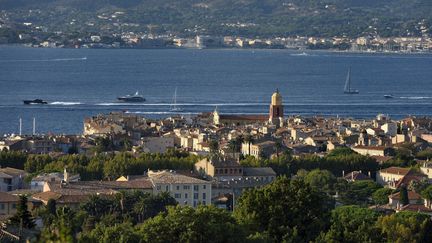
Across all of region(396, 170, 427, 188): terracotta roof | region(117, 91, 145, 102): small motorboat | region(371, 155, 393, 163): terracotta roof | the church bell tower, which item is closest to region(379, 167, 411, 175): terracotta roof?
region(396, 170, 427, 188): terracotta roof

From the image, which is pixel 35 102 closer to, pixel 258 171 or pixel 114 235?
pixel 258 171

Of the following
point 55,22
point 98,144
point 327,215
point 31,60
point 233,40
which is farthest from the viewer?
point 55,22

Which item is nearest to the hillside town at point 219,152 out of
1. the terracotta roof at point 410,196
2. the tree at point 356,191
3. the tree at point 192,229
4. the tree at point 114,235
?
the terracotta roof at point 410,196

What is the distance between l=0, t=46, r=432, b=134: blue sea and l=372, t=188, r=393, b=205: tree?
20.8 m

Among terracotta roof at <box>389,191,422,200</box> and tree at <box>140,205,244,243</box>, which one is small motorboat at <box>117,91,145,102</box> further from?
tree at <box>140,205,244,243</box>

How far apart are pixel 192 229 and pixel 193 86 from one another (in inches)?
2554

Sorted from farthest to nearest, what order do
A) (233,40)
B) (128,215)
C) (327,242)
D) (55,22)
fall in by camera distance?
(55,22), (233,40), (128,215), (327,242)

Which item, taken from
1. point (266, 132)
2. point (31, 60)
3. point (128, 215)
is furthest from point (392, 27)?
point (128, 215)

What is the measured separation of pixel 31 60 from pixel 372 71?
90.5 feet

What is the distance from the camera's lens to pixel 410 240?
74.0ft

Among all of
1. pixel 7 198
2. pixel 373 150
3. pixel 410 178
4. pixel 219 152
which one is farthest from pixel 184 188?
pixel 373 150

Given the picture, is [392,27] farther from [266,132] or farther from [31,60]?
[266,132]

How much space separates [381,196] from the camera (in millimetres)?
29812

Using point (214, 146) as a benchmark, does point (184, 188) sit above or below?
above
